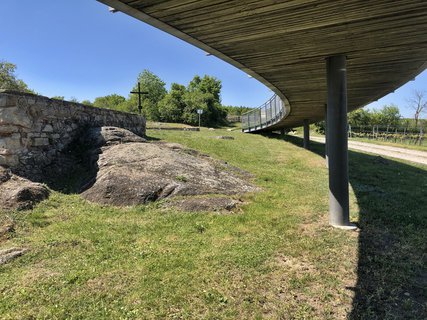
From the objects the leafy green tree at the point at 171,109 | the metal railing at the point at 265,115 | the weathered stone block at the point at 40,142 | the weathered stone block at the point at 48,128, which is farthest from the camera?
the leafy green tree at the point at 171,109

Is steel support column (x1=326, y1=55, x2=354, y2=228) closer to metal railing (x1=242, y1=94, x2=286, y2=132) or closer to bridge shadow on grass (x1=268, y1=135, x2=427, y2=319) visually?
bridge shadow on grass (x1=268, y1=135, x2=427, y2=319)

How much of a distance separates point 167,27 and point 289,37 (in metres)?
2.59

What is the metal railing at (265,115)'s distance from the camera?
2316cm

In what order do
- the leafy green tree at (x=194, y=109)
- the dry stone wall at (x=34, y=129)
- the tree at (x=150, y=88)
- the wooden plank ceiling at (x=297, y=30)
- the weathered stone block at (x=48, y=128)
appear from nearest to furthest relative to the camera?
1. the wooden plank ceiling at (x=297, y=30)
2. the dry stone wall at (x=34, y=129)
3. the weathered stone block at (x=48, y=128)
4. the leafy green tree at (x=194, y=109)
5. the tree at (x=150, y=88)

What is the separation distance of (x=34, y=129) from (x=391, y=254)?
9181mm

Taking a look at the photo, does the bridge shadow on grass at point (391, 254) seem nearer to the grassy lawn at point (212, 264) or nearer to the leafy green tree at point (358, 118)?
the grassy lawn at point (212, 264)

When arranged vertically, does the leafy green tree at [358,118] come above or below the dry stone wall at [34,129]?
above

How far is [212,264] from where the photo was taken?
207 inches

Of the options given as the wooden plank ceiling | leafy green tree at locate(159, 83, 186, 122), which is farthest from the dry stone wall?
leafy green tree at locate(159, 83, 186, 122)

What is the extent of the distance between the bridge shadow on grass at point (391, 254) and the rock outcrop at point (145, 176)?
3461 mm

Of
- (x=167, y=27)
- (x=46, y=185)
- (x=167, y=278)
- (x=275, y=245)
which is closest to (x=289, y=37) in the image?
(x=167, y=27)

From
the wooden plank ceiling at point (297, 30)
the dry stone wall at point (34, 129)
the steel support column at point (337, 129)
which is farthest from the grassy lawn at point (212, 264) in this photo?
the wooden plank ceiling at point (297, 30)

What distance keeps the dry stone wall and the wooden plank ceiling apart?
518 cm

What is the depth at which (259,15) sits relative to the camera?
16.9 ft
